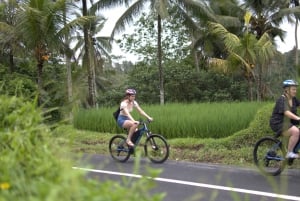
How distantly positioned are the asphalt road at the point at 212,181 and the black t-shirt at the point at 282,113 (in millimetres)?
887

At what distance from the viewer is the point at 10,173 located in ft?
7.07

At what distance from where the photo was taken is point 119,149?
10.7m

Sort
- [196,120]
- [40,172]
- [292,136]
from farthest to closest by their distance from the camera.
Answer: [196,120] < [292,136] < [40,172]

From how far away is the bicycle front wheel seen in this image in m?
10.1

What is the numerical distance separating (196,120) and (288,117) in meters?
5.31

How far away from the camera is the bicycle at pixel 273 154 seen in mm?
8461

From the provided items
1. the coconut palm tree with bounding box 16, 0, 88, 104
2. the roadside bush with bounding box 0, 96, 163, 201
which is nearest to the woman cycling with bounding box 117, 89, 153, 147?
the coconut palm tree with bounding box 16, 0, 88, 104

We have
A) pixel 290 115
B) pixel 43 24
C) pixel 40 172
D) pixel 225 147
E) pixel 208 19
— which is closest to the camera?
pixel 40 172

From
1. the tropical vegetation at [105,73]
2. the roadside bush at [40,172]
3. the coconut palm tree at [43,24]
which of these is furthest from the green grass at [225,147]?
the roadside bush at [40,172]

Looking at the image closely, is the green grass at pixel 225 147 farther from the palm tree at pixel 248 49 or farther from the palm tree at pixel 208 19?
the palm tree at pixel 208 19

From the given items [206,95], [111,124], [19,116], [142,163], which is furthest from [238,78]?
[19,116]

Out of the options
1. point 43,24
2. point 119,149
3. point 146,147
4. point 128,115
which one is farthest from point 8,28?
point 146,147

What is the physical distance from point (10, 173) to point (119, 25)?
20965mm

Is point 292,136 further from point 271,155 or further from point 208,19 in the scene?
point 208,19
